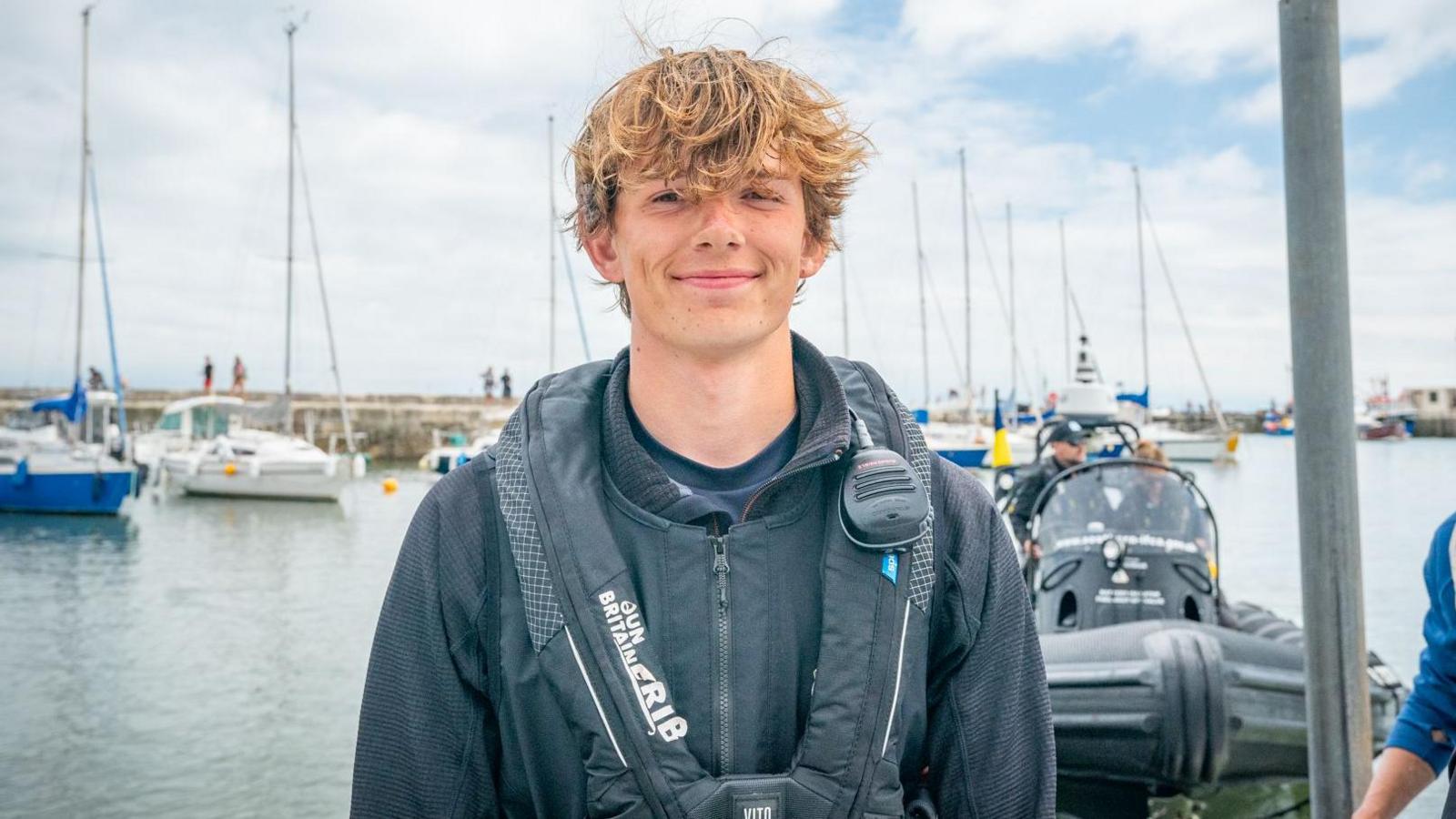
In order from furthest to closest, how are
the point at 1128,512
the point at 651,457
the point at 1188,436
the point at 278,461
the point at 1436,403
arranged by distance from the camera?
the point at 1436,403
the point at 1188,436
the point at 278,461
the point at 1128,512
the point at 651,457

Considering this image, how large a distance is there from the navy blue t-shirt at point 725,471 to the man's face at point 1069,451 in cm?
661

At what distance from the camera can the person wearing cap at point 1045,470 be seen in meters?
8.02

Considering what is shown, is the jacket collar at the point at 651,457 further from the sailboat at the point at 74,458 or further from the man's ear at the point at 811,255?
the sailboat at the point at 74,458

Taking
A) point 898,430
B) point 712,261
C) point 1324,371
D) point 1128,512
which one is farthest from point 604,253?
point 1128,512

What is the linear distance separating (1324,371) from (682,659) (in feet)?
5.93

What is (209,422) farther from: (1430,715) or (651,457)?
(1430,715)

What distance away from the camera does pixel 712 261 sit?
1.79m

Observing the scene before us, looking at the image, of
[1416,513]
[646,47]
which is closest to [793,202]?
[646,47]

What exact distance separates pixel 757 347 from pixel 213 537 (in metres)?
24.3

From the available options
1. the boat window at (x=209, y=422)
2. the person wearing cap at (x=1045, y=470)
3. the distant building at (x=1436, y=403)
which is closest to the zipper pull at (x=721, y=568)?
the person wearing cap at (x=1045, y=470)

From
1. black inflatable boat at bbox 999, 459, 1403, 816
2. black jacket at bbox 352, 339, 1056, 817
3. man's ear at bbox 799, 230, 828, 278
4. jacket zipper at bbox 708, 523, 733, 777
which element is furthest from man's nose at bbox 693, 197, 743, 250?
black inflatable boat at bbox 999, 459, 1403, 816

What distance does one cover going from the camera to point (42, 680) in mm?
11305

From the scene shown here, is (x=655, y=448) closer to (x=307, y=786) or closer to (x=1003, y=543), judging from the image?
(x=1003, y=543)

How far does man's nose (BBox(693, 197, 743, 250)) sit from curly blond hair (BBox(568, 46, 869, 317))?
2cm
